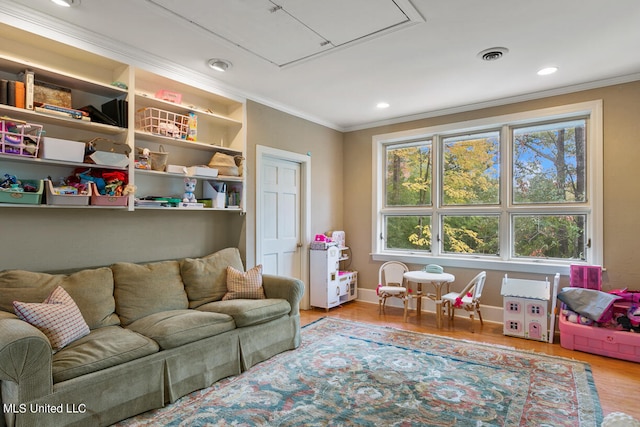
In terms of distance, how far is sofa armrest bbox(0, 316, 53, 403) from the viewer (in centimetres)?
177

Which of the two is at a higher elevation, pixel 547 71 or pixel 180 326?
pixel 547 71

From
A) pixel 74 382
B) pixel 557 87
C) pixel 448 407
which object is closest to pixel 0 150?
pixel 74 382

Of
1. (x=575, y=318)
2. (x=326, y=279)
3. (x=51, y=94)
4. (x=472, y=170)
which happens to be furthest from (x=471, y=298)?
(x=51, y=94)

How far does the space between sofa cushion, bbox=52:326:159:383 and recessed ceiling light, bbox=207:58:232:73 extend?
2302 millimetres

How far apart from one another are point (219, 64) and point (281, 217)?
6.42 feet

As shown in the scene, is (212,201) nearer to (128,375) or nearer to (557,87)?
(128,375)

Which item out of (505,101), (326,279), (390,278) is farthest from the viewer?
(390,278)

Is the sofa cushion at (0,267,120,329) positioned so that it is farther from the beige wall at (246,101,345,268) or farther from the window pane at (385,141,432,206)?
the window pane at (385,141,432,206)

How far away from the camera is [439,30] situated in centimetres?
265

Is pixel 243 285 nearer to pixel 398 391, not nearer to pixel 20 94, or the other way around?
pixel 398 391

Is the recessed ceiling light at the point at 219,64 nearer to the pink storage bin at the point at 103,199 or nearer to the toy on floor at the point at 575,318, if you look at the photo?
the pink storage bin at the point at 103,199

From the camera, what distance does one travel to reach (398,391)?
8.37 ft

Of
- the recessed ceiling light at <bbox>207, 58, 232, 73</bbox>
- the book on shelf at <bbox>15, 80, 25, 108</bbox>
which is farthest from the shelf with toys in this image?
the recessed ceiling light at <bbox>207, 58, 232, 73</bbox>

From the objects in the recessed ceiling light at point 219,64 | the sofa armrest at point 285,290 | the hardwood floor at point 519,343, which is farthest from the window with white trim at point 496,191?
the recessed ceiling light at point 219,64
